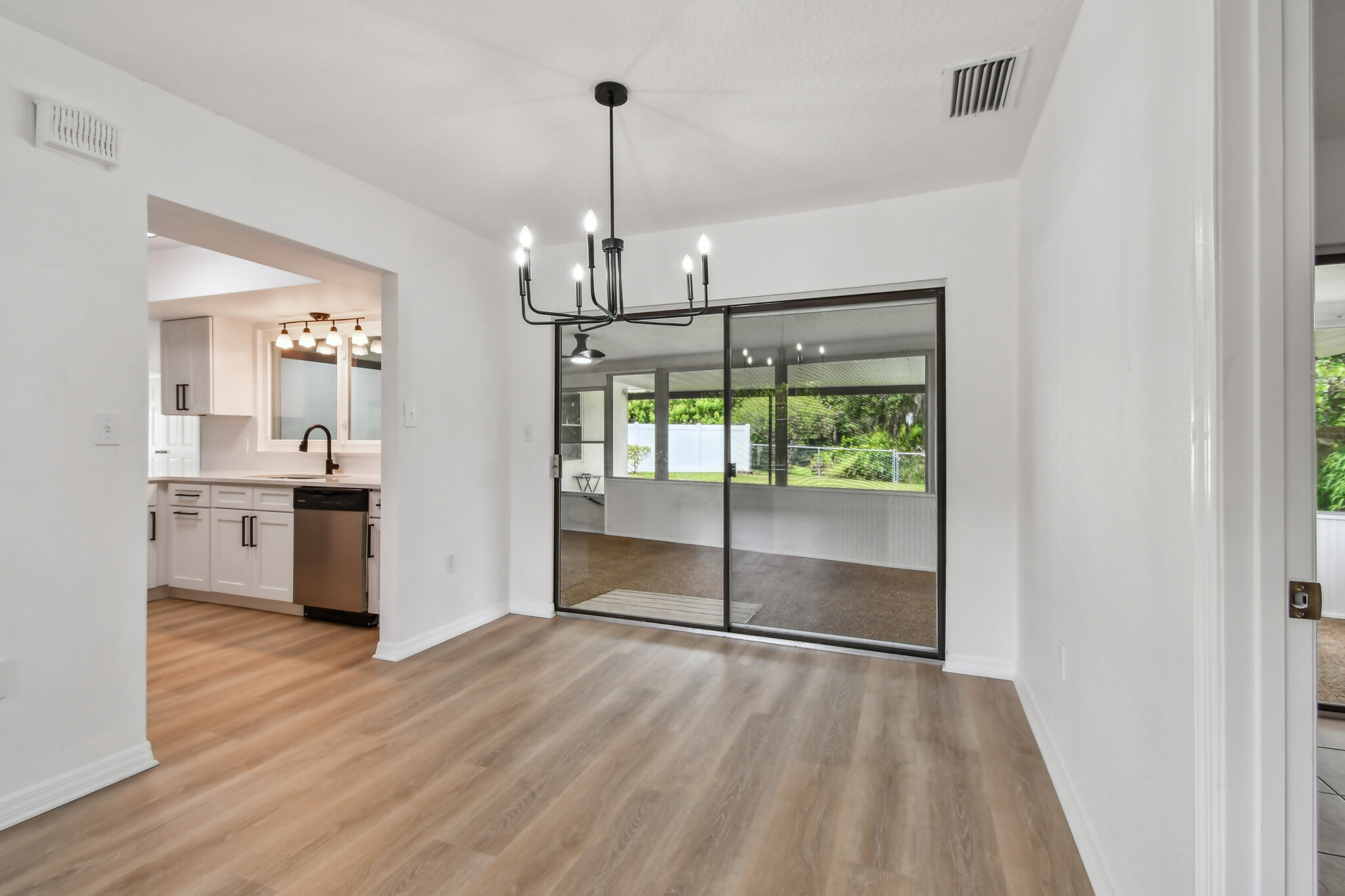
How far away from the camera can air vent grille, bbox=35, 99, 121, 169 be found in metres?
1.96

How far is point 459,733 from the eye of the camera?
2486 mm

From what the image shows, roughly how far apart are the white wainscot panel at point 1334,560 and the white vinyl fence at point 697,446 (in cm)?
325

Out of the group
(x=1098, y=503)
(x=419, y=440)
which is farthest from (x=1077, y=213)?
(x=419, y=440)

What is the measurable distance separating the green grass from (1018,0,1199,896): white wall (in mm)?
999

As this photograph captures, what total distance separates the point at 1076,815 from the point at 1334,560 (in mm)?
3040

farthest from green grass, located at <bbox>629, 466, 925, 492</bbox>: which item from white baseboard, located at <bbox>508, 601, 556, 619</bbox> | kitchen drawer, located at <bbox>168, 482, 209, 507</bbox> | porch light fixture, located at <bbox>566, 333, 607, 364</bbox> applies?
kitchen drawer, located at <bbox>168, 482, 209, 507</bbox>

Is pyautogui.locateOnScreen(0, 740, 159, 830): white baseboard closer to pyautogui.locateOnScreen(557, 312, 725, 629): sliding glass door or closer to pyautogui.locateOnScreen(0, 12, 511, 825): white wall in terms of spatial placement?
pyautogui.locateOnScreen(0, 12, 511, 825): white wall

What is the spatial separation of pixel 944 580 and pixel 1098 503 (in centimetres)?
167

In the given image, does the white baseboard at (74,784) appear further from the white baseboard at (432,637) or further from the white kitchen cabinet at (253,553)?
the white kitchen cabinet at (253,553)

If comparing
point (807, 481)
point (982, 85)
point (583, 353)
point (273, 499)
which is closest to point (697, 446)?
point (807, 481)

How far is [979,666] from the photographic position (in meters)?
3.12

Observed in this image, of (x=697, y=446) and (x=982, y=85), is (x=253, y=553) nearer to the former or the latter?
(x=697, y=446)

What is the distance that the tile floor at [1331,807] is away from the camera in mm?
1693

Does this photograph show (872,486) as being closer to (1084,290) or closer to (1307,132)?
(1084,290)
